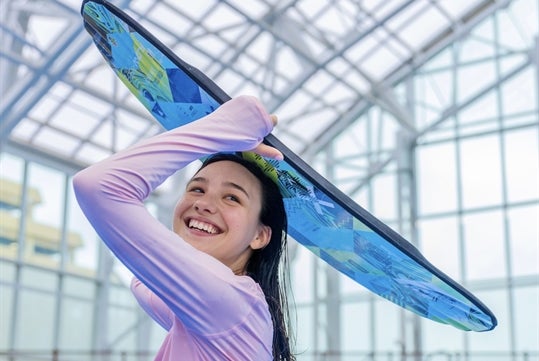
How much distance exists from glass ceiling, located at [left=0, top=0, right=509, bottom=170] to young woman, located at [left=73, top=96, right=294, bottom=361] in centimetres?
1517

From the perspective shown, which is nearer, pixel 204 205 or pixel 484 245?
pixel 204 205

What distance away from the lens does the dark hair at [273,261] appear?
2639 millimetres

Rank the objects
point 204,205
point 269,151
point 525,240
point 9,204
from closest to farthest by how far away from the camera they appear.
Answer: point 269,151 → point 204,205 → point 9,204 → point 525,240

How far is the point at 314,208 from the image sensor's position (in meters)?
2.67

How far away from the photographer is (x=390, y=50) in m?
23.8

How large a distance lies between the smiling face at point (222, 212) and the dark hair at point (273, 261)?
0.03 metres

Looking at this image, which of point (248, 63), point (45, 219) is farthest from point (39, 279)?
point (248, 63)

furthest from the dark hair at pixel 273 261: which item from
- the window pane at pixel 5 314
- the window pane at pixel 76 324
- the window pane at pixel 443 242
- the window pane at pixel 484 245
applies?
the window pane at pixel 443 242

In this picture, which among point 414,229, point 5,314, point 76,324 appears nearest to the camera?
point 5,314

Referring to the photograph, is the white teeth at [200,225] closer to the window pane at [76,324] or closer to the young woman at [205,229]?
the young woman at [205,229]

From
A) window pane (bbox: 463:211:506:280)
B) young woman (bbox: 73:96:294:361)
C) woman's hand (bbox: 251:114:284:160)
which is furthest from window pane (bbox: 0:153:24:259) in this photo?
woman's hand (bbox: 251:114:284:160)

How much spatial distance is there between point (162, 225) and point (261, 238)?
60 centimetres

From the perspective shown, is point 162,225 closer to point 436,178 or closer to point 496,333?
point 496,333

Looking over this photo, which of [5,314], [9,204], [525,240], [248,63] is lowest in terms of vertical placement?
[5,314]
